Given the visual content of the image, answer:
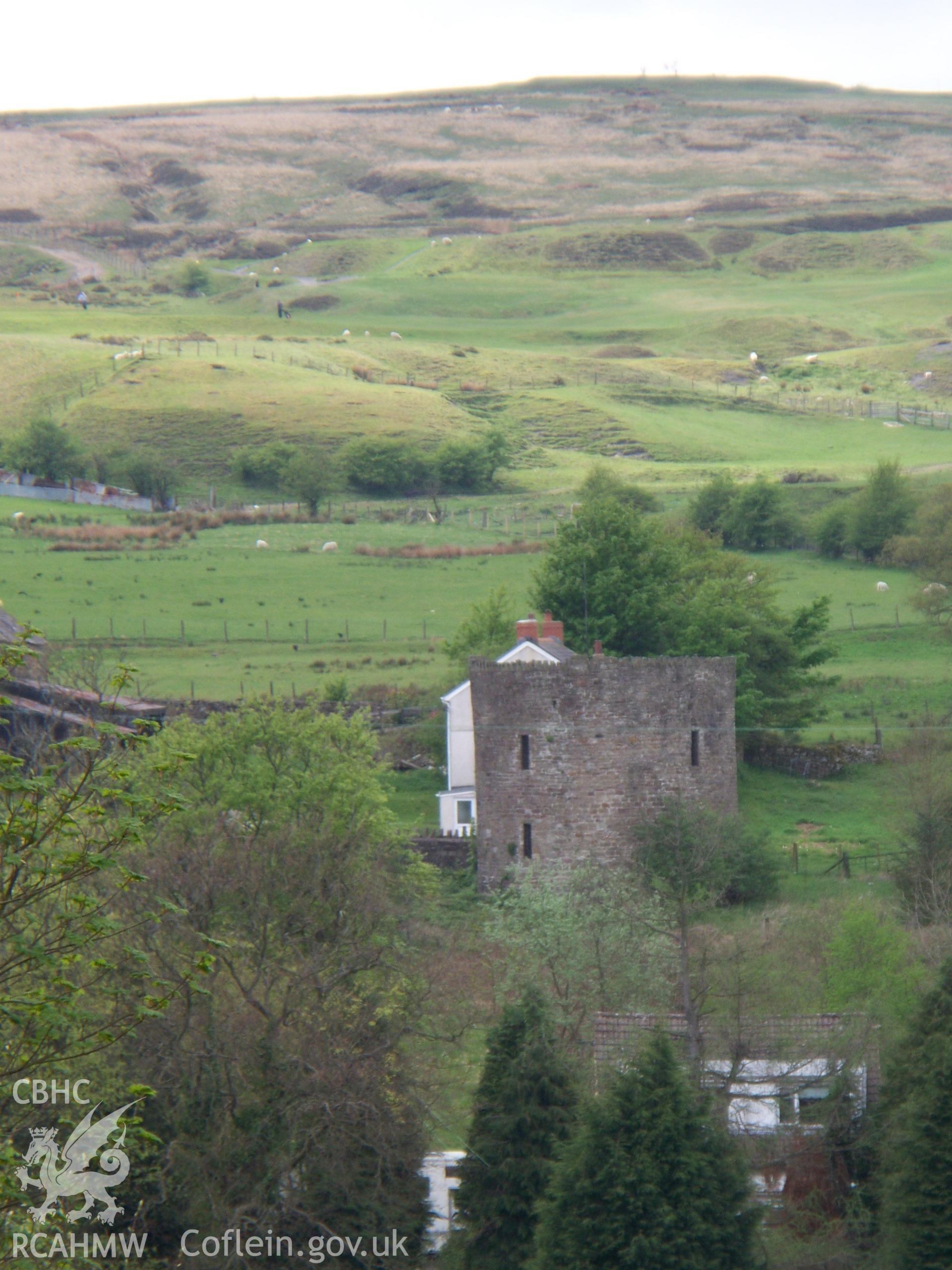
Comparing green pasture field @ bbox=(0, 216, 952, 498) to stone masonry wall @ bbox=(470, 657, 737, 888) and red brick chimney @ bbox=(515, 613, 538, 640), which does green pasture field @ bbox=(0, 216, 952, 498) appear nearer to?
red brick chimney @ bbox=(515, 613, 538, 640)

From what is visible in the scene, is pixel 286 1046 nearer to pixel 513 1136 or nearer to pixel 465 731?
pixel 513 1136

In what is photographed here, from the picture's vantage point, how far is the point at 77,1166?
18.6 meters

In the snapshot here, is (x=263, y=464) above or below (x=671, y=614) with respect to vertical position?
above

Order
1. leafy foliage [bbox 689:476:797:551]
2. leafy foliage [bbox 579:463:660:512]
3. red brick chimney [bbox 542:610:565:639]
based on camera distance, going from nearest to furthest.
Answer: red brick chimney [bbox 542:610:565:639], leafy foliage [bbox 689:476:797:551], leafy foliage [bbox 579:463:660:512]

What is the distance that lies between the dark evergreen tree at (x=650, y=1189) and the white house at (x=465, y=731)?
852 inches

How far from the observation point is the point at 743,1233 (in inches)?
831

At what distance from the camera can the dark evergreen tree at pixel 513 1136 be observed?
76.3 ft

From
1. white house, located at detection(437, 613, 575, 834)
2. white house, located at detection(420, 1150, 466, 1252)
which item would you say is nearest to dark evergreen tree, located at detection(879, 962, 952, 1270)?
white house, located at detection(420, 1150, 466, 1252)

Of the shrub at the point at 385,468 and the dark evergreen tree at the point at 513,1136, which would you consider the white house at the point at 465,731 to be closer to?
the dark evergreen tree at the point at 513,1136

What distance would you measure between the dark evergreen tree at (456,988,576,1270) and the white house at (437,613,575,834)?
18726 mm

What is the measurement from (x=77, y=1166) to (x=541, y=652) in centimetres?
2692

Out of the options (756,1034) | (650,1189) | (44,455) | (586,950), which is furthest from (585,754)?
(44,455)

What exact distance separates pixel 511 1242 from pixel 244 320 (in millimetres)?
161651

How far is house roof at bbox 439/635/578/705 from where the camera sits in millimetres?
44125
